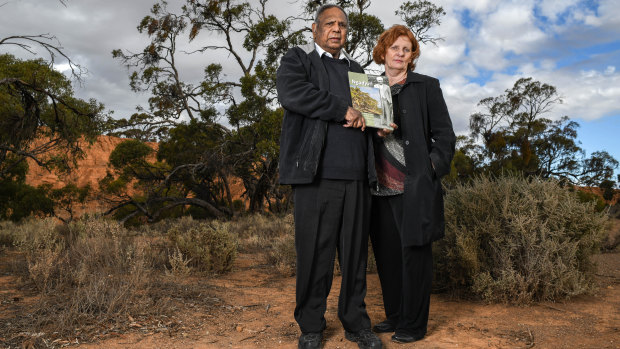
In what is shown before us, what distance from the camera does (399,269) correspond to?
3.50 m

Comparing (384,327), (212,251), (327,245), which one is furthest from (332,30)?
(212,251)

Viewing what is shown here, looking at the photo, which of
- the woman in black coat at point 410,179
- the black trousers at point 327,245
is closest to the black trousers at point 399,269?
the woman in black coat at point 410,179

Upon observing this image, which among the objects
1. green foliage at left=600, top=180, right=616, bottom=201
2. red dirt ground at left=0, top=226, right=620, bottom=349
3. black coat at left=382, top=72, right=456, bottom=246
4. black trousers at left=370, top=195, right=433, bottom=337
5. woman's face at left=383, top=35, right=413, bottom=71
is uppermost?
green foliage at left=600, top=180, right=616, bottom=201

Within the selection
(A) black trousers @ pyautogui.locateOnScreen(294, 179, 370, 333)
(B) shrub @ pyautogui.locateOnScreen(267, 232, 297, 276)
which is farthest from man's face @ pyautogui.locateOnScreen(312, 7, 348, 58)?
(B) shrub @ pyautogui.locateOnScreen(267, 232, 297, 276)

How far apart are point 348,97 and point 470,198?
2340mm

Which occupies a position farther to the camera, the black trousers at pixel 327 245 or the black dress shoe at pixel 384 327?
the black dress shoe at pixel 384 327

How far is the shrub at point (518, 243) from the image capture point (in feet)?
14.4

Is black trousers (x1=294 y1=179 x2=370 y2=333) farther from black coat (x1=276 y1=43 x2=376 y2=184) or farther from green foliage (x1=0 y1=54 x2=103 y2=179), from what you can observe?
green foliage (x1=0 y1=54 x2=103 y2=179)

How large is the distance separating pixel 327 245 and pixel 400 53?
1399 mm

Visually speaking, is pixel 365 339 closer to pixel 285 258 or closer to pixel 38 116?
pixel 285 258

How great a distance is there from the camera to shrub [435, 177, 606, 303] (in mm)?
4402

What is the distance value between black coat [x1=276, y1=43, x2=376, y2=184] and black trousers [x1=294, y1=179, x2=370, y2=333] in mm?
145

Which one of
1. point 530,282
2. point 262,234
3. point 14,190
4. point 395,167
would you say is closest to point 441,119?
point 395,167

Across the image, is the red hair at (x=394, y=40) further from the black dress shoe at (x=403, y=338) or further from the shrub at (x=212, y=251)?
the shrub at (x=212, y=251)
